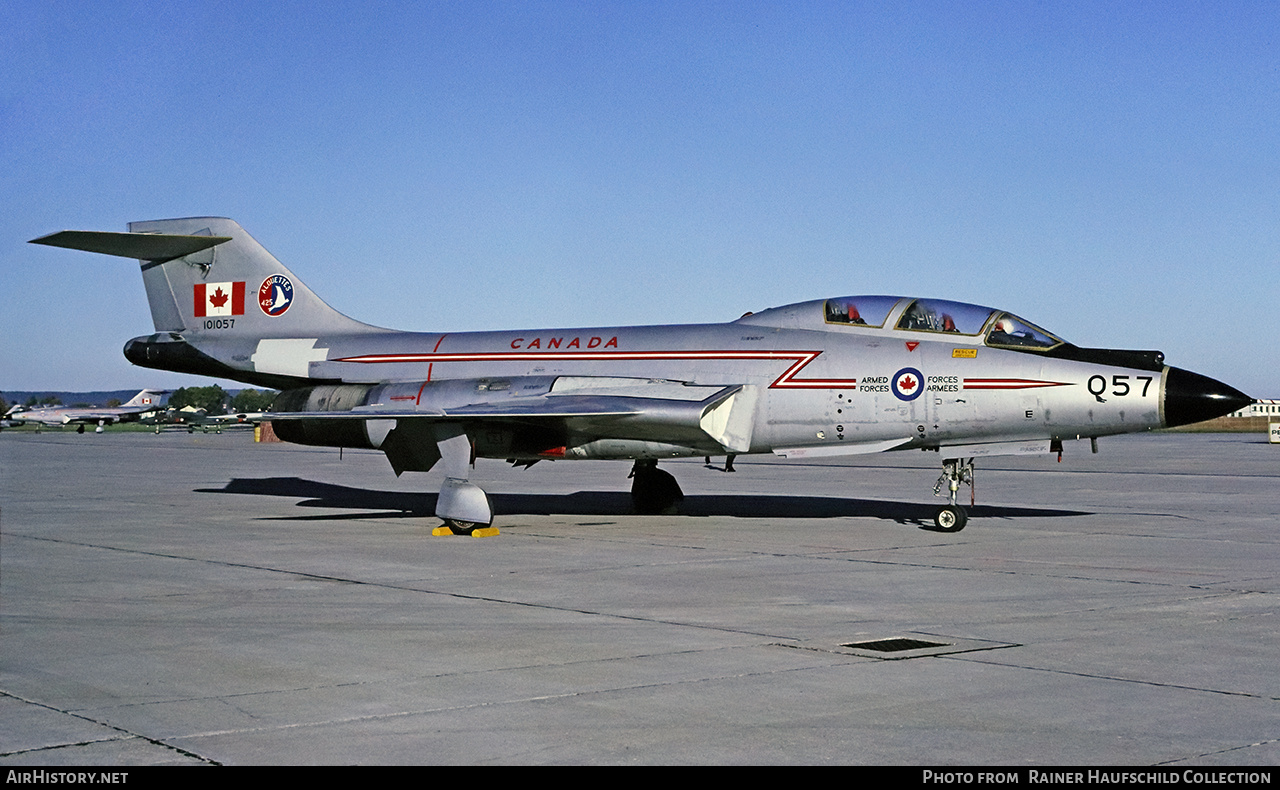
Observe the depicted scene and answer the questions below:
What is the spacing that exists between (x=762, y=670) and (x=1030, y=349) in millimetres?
9383

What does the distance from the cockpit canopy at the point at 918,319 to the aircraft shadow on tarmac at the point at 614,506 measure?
2567 millimetres

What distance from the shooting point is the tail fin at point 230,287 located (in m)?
19.6

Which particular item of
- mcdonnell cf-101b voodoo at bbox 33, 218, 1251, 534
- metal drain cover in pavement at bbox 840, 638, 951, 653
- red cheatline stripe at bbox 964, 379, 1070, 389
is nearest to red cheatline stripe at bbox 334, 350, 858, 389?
mcdonnell cf-101b voodoo at bbox 33, 218, 1251, 534

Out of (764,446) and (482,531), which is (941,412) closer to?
(764,446)

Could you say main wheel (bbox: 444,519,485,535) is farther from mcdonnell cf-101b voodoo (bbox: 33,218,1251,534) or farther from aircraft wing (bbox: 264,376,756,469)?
aircraft wing (bbox: 264,376,756,469)

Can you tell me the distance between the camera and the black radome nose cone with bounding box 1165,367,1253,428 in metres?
14.2

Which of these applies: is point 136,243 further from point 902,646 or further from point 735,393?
point 902,646

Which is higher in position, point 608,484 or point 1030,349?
point 1030,349

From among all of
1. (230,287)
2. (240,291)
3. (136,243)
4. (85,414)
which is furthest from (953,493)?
(85,414)

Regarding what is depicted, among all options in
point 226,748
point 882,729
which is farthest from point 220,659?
point 882,729

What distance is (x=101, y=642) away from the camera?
802cm

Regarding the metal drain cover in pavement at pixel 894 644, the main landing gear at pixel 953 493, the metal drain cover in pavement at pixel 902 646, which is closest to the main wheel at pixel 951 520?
the main landing gear at pixel 953 493

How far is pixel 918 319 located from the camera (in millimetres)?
15961

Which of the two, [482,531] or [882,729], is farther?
[482,531]
